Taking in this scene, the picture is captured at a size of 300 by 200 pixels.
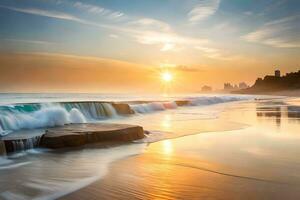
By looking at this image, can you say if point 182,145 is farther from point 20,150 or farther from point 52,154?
point 20,150

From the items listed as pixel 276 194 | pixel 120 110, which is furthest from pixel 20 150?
pixel 120 110

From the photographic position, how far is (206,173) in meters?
5.87

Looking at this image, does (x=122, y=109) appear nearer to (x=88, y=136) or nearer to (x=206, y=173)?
(x=88, y=136)

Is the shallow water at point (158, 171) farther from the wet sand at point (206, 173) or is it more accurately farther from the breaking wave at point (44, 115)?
the breaking wave at point (44, 115)

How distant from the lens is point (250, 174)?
561cm

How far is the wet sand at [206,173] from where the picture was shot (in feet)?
15.3

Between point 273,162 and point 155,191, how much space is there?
3283mm

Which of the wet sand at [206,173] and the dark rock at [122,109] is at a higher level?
the dark rock at [122,109]

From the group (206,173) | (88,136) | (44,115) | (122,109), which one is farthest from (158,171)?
(122,109)

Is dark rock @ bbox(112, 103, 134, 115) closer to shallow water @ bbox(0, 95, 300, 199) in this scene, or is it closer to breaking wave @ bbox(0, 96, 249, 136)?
breaking wave @ bbox(0, 96, 249, 136)

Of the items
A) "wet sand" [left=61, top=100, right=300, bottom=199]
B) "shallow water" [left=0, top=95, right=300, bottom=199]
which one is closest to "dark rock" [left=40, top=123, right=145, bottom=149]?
"shallow water" [left=0, top=95, right=300, bottom=199]

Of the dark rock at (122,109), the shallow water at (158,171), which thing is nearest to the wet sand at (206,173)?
the shallow water at (158,171)

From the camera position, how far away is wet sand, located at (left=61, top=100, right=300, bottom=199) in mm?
4660

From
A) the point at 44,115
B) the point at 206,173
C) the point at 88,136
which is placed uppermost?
the point at 44,115
